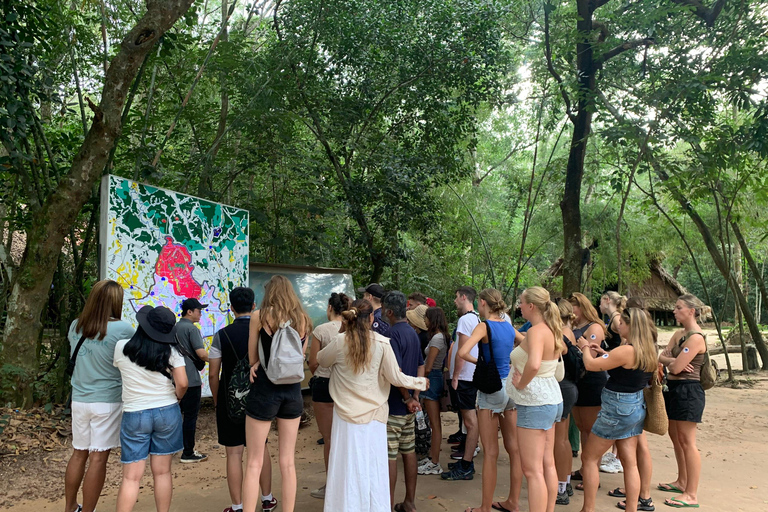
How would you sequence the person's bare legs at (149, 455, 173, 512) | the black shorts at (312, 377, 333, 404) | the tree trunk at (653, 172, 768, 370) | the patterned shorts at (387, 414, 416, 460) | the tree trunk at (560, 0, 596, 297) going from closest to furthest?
the person's bare legs at (149, 455, 173, 512), the patterned shorts at (387, 414, 416, 460), the black shorts at (312, 377, 333, 404), the tree trunk at (560, 0, 596, 297), the tree trunk at (653, 172, 768, 370)

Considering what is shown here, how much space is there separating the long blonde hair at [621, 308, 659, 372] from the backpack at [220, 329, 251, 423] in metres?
2.73

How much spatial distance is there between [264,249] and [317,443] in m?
4.17

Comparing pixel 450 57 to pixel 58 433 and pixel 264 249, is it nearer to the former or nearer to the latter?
pixel 264 249

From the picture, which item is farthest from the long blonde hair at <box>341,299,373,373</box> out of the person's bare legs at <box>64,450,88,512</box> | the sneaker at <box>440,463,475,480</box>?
the sneaker at <box>440,463,475,480</box>

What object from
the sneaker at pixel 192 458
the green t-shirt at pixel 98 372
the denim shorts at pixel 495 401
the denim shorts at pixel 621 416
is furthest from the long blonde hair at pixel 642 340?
the sneaker at pixel 192 458

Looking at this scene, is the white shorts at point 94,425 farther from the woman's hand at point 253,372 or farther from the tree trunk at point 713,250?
the tree trunk at point 713,250

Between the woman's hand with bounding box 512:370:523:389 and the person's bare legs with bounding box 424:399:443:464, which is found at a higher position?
the woman's hand with bounding box 512:370:523:389

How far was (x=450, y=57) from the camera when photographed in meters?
9.43

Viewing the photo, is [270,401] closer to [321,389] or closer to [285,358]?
[285,358]

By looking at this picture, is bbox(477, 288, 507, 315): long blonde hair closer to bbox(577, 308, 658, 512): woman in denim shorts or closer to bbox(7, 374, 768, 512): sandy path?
bbox(577, 308, 658, 512): woman in denim shorts

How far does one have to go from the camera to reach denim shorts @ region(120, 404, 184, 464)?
334 centimetres

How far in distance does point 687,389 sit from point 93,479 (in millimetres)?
4457

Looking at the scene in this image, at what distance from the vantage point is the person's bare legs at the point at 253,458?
350 cm

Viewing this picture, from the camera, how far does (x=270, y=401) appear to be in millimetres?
3561
